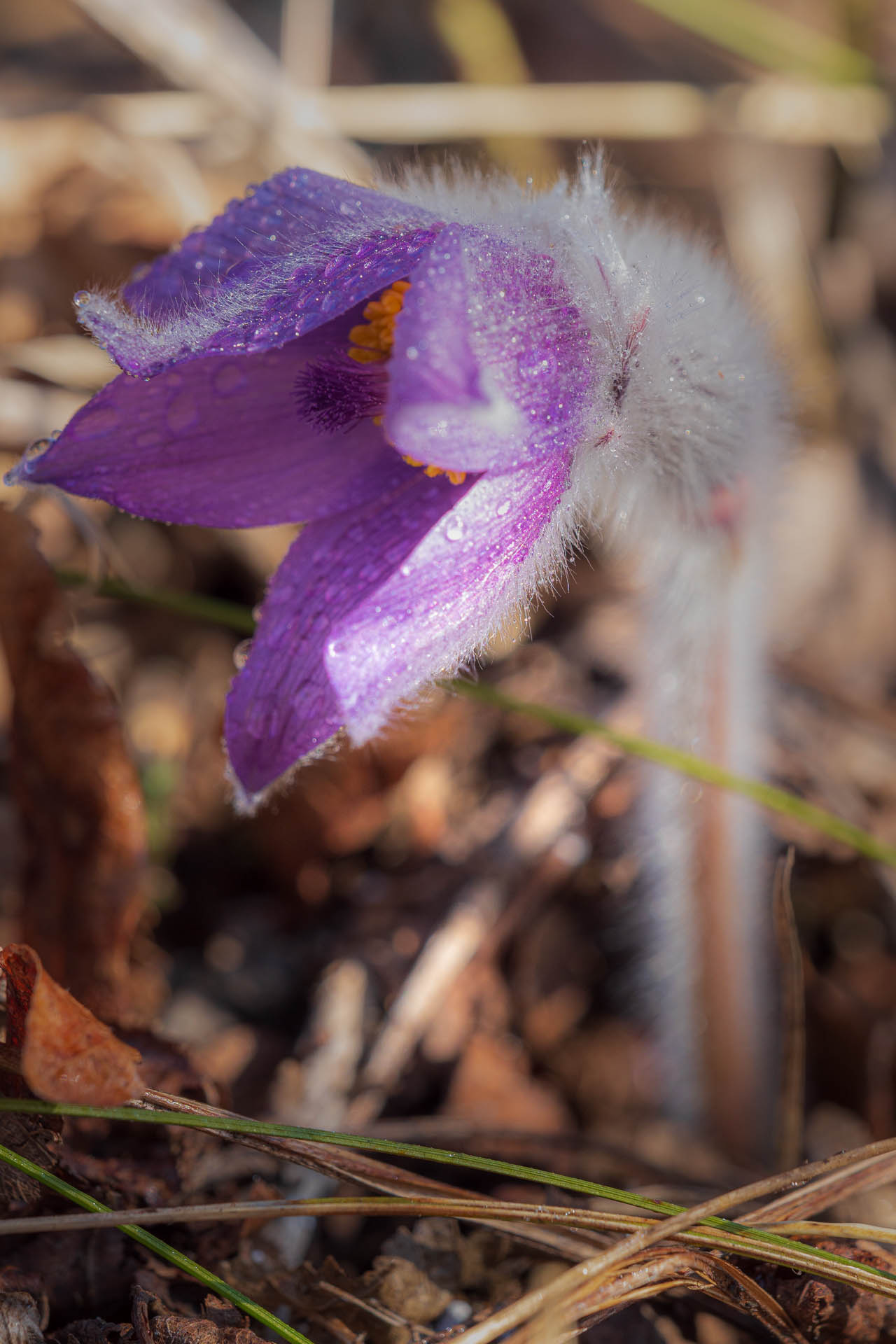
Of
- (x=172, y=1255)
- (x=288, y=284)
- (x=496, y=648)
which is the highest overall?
(x=496, y=648)

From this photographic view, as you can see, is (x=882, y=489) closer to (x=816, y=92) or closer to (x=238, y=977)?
(x=816, y=92)

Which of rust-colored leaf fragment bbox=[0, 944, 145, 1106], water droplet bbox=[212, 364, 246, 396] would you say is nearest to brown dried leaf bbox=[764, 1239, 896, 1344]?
rust-colored leaf fragment bbox=[0, 944, 145, 1106]

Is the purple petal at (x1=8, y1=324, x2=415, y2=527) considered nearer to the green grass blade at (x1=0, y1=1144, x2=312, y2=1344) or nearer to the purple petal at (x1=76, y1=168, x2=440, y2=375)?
the purple petal at (x1=76, y1=168, x2=440, y2=375)

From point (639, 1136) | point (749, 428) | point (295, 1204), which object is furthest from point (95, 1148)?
point (749, 428)

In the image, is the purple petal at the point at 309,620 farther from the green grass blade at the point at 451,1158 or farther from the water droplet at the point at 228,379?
the green grass blade at the point at 451,1158

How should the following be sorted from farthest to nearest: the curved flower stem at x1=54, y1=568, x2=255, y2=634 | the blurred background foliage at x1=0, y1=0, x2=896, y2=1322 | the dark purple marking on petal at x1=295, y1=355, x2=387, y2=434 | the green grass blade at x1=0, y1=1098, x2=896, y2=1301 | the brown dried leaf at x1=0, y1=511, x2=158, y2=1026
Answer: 1. the blurred background foliage at x1=0, y1=0, x2=896, y2=1322
2. the curved flower stem at x1=54, y1=568, x2=255, y2=634
3. the brown dried leaf at x1=0, y1=511, x2=158, y2=1026
4. the dark purple marking on petal at x1=295, y1=355, x2=387, y2=434
5. the green grass blade at x1=0, y1=1098, x2=896, y2=1301

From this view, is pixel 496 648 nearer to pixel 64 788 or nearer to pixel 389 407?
pixel 64 788

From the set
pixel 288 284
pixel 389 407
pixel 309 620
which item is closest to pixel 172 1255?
pixel 309 620
